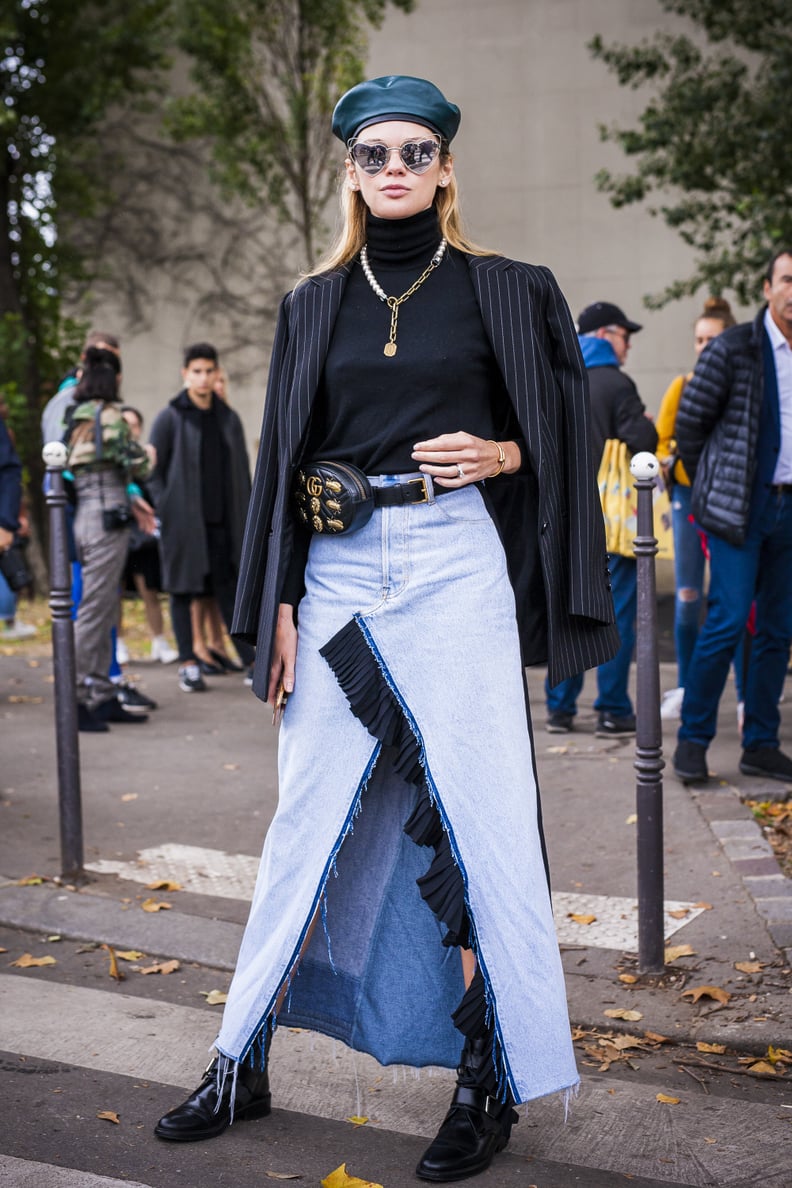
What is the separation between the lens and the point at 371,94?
10.1 ft

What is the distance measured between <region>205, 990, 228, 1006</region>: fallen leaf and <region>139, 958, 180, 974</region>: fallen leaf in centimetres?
25

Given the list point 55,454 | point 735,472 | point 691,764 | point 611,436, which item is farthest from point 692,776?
point 55,454

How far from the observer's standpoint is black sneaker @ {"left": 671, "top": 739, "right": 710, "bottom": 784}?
6.29 metres

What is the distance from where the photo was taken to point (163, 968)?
439cm

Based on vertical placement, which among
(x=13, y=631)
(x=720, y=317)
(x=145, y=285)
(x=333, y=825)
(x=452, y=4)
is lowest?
(x=13, y=631)

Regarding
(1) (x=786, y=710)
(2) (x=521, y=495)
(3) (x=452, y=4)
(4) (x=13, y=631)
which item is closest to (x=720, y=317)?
(1) (x=786, y=710)

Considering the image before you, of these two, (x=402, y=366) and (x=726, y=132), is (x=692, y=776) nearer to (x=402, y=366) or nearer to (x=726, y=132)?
(x=402, y=366)

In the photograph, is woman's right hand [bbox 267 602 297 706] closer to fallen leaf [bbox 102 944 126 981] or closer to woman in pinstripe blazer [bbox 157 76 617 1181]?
woman in pinstripe blazer [bbox 157 76 617 1181]

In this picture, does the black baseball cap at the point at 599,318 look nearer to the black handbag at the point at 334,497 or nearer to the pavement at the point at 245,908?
the pavement at the point at 245,908

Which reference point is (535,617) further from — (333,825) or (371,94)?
(371,94)

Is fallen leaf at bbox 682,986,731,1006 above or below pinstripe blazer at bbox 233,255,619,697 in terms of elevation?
below

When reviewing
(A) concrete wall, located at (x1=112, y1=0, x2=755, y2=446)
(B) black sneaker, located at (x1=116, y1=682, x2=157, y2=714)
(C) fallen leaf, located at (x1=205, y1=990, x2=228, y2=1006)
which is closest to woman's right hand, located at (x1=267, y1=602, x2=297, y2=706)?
(C) fallen leaf, located at (x1=205, y1=990, x2=228, y2=1006)

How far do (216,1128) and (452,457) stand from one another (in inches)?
59.7

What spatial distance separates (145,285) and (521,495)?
17574mm
